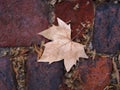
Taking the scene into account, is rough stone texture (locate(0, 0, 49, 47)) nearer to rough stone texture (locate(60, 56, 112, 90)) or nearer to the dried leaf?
the dried leaf

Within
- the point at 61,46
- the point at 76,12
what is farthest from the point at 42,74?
the point at 76,12

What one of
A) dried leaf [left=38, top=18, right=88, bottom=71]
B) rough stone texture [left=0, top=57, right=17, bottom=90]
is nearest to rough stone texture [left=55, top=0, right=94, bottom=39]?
dried leaf [left=38, top=18, right=88, bottom=71]

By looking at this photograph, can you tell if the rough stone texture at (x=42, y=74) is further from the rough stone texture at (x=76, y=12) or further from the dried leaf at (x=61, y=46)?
the rough stone texture at (x=76, y=12)

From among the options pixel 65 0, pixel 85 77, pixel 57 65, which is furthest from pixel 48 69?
pixel 65 0

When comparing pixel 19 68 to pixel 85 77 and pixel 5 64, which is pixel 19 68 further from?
pixel 85 77

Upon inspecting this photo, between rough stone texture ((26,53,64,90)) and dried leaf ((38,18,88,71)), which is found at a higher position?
dried leaf ((38,18,88,71))

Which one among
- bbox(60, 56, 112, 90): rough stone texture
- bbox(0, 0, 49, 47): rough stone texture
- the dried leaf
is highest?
bbox(0, 0, 49, 47): rough stone texture
